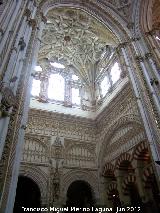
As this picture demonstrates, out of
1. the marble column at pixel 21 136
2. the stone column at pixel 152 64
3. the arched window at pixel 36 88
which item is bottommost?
the marble column at pixel 21 136

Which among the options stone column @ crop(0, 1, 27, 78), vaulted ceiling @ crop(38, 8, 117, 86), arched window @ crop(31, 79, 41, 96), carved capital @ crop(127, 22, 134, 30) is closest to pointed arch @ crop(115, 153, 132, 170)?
carved capital @ crop(127, 22, 134, 30)

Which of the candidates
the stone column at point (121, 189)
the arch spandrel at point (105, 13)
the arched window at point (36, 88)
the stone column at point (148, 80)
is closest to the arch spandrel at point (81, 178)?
the stone column at point (121, 189)

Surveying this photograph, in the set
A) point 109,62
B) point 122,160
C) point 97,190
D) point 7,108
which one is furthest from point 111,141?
point 7,108

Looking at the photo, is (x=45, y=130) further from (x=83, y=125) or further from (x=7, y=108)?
(x=7, y=108)

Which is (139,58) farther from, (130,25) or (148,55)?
(130,25)

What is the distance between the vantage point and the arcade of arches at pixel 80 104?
5.24 meters

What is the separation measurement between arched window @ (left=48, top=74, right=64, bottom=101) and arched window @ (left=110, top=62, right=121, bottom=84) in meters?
3.16

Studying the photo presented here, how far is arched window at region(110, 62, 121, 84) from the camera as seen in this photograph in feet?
40.1

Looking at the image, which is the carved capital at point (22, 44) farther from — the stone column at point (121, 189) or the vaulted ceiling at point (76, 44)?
the stone column at point (121, 189)

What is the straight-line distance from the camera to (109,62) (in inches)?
523

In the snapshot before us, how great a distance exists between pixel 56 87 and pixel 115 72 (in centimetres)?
367

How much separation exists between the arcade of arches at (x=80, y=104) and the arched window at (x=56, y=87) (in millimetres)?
63

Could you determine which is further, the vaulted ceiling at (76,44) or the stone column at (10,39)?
the vaulted ceiling at (76,44)

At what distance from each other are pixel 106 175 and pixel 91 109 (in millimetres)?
4018
